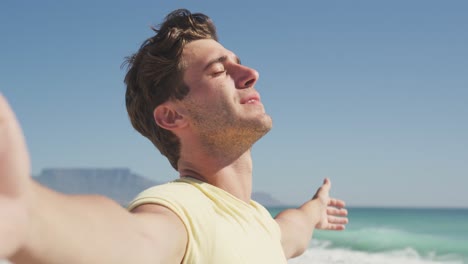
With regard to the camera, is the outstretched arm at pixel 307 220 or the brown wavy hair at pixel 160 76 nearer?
the brown wavy hair at pixel 160 76

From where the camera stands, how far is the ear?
237cm

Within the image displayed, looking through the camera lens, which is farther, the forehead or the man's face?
the forehead

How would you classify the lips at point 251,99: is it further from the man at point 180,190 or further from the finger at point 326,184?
the finger at point 326,184

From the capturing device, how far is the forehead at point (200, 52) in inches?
95.0

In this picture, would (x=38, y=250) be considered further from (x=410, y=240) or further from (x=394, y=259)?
(x=410, y=240)

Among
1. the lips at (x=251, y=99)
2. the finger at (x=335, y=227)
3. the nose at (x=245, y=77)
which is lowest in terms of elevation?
the finger at (x=335, y=227)

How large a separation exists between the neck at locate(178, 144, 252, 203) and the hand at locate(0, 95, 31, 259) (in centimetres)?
150

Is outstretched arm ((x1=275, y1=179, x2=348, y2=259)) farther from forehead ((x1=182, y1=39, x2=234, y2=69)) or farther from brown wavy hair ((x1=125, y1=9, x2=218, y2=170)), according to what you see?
forehead ((x1=182, y1=39, x2=234, y2=69))

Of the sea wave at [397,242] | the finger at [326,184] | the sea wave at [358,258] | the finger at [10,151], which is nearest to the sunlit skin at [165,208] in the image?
the finger at [10,151]

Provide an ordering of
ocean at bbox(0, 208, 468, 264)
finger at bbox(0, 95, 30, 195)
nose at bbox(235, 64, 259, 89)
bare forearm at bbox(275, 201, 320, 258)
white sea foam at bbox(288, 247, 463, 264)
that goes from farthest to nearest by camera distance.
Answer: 1. ocean at bbox(0, 208, 468, 264)
2. white sea foam at bbox(288, 247, 463, 264)
3. bare forearm at bbox(275, 201, 320, 258)
4. nose at bbox(235, 64, 259, 89)
5. finger at bbox(0, 95, 30, 195)

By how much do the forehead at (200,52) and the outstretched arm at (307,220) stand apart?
94 cm

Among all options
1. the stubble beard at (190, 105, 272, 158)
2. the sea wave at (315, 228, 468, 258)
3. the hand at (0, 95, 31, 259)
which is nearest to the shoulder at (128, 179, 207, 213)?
the stubble beard at (190, 105, 272, 158)

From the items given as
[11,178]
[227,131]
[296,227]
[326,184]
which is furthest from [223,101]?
[326,184]

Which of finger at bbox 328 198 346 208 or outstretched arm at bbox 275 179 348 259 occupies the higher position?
finger at bbox 328 198 346 208
